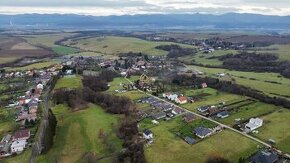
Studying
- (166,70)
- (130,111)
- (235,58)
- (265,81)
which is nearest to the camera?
(130,111)

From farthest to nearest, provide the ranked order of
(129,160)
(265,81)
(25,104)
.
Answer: (265,81), (25,104), (129,160)

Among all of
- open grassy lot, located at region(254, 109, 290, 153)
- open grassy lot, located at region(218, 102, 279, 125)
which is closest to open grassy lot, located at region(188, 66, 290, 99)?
open grassy lot, located at region(218, 102, 279, 125)

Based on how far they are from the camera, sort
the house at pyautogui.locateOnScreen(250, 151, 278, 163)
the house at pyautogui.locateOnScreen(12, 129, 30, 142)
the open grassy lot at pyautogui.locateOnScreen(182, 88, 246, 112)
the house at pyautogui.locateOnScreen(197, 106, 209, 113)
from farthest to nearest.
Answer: the open grassy lot at pyautogui.locateOnScreen(182, 88, 246, 112) → the house at pyautogui.locateOnScreen(197, 106, 209, 113) → the house at pyautogui.locateOnScreen(12, 129, 30, 142) → the house at pyautogui.locateOnScreen(250, 151, 278, 163)

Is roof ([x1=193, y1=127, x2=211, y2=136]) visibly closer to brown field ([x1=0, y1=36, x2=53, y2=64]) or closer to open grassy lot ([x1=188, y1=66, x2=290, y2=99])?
open grassy lot ([x1=188, y1=66, x2=290, y2=99])

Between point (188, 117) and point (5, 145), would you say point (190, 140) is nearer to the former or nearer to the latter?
point (188, 117)

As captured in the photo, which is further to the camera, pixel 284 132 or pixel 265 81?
pixel 265 81

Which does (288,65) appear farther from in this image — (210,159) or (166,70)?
(210,159)

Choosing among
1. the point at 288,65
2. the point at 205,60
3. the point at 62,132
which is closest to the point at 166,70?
the point at 205,60
